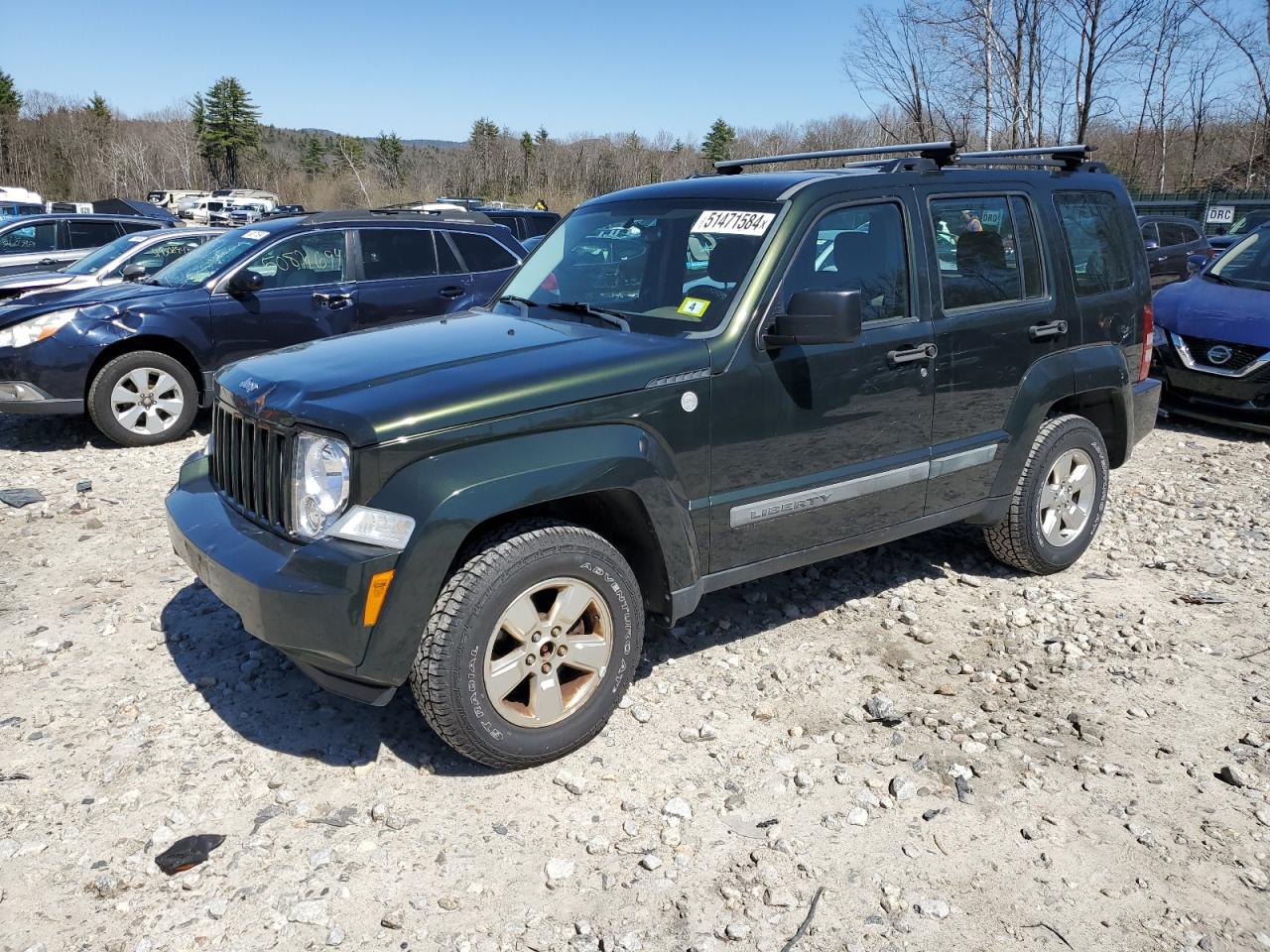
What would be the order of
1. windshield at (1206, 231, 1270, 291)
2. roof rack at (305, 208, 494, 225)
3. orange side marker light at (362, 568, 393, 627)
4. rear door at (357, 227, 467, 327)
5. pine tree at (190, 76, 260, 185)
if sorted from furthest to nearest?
1. pine tree at (190, 76, 260, 185)
2. windshield at (1206, 231, 1270, 291)
3. roof rack at (305, 208, 494, 225)
4. rear door at (357, 227, 467, 327)
5. orange side marker light at (362, 568, 393, 627)

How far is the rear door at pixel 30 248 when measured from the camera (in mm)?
13453

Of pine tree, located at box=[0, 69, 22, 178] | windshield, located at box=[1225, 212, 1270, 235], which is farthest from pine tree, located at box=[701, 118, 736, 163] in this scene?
windshield, located at box=[1225, 212, 1270, 235]

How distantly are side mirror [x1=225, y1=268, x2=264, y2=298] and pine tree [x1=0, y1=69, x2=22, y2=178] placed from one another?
74126 mm

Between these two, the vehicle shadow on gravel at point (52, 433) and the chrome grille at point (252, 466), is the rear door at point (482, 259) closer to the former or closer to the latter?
the vehicle shadow on gravel at point (52, 433)

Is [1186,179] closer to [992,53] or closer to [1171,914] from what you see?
[992,53]

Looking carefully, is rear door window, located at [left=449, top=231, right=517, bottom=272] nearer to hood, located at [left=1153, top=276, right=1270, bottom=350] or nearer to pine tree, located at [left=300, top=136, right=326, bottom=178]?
hood, located at [left=1153, top=276, right=1270, bottom=350]

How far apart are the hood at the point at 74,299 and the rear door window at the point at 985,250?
248 inches

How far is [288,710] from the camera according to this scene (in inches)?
155

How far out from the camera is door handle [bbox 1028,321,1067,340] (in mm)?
4691

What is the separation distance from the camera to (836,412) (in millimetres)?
4031

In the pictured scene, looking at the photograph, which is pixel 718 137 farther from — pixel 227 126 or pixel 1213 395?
pixel 1213 395

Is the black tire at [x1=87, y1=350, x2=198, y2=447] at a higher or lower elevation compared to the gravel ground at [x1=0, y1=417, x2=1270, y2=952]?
higher

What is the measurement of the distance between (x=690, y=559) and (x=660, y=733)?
68cm

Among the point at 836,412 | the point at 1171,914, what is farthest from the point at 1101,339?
the point at 1171,914
